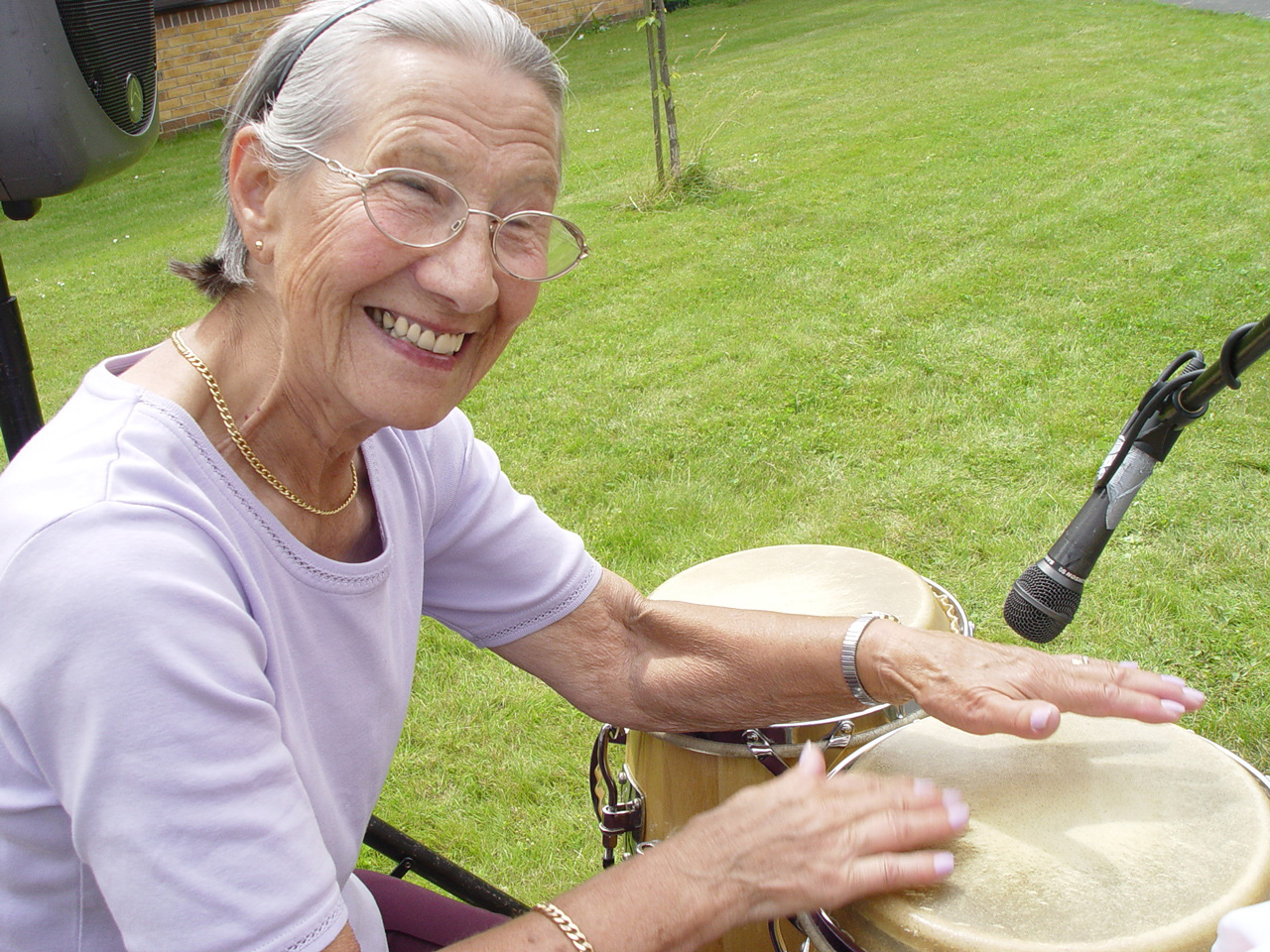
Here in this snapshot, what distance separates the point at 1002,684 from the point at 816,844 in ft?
1.26

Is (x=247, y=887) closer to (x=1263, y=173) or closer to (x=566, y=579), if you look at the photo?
(x=566, y=579)

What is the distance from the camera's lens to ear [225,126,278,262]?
4.19ft

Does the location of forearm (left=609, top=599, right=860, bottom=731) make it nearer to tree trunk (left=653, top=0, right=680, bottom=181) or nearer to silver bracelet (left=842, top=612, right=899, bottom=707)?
silver bracelet (left=842, top=612, right=899, bottom=707)

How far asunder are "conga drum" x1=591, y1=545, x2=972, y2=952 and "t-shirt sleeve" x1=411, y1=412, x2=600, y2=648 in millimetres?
242

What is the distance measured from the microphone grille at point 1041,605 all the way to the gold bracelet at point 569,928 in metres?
0.83

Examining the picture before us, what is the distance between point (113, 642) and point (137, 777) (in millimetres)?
127

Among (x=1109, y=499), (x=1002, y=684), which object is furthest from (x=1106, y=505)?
(x=1002, y=684)

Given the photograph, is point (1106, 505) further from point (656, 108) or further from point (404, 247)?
point (656, 108)

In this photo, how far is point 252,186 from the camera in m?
1.30

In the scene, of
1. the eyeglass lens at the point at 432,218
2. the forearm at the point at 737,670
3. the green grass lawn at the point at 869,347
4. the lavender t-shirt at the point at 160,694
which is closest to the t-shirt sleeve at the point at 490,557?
the forearm at the point at 737,670

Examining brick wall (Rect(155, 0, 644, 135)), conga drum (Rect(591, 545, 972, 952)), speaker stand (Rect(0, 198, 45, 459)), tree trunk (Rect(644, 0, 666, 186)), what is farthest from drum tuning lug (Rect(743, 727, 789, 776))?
brick wall (Rect(155, 0, 644, 135))

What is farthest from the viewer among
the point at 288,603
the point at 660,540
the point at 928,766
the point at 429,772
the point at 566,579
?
the point at 660,540

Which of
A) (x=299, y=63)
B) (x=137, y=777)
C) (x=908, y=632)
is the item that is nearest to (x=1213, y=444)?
(x=908, y=632)

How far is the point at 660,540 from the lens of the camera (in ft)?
11.7
